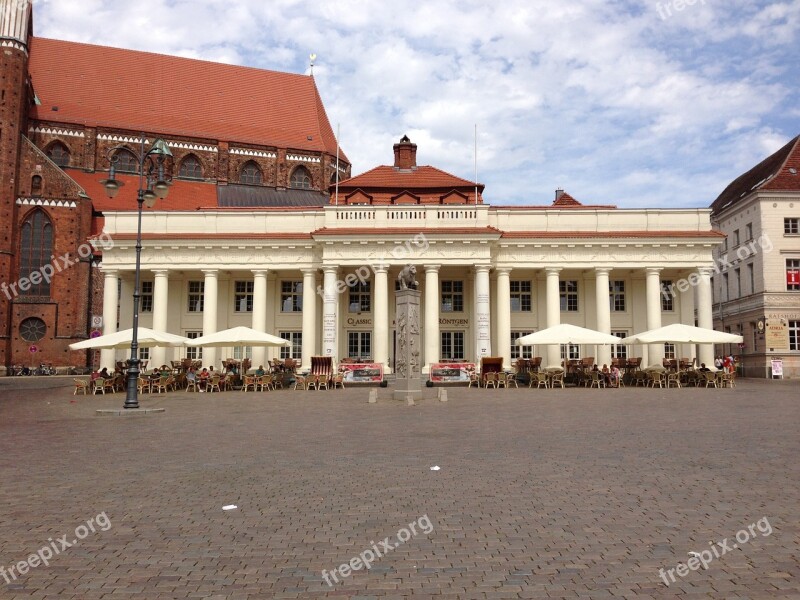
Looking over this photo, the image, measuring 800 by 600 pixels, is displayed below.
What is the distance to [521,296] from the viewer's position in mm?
40375

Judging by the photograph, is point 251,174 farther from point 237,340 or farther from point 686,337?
point 686,337

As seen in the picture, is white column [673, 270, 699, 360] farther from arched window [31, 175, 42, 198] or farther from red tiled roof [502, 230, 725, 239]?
arched window [31, 175, 42, 198]

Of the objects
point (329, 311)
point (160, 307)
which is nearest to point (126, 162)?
point (160, 307)

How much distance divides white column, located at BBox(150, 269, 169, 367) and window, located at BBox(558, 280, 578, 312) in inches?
887

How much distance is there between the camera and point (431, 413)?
16.9 m

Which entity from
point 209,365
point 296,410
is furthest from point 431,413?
point 209,365

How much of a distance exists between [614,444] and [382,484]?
481 centimetres

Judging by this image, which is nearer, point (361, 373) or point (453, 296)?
point (361, 373)

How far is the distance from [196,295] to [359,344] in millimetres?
10206

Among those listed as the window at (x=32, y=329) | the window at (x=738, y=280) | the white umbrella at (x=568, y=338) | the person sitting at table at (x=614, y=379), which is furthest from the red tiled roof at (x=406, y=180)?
Result: the window at (x=32, y=329)

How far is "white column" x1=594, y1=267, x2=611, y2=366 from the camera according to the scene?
36844mm

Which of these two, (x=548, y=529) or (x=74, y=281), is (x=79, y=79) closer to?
(x=74, y=281)

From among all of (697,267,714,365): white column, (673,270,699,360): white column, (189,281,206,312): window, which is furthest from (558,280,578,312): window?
(189,281,206,312): window

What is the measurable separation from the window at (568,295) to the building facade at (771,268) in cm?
1358
